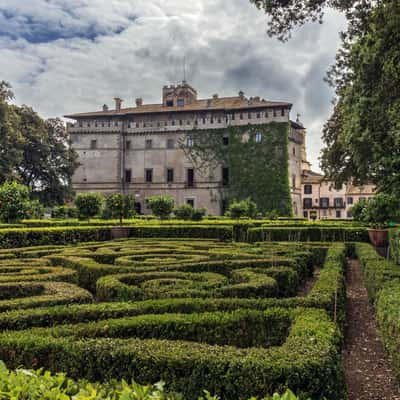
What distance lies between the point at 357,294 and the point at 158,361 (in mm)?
5897

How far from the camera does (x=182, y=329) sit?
12.2 ft

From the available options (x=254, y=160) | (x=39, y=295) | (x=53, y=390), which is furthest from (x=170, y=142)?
(x=53, y=390)

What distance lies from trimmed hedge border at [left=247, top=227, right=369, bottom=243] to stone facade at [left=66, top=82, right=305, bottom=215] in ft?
78.9

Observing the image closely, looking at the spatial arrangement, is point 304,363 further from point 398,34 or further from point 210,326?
point 398,34

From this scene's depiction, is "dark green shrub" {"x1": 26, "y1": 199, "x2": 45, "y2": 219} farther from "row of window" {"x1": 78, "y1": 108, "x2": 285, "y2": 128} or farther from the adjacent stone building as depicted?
the adjacent stone building

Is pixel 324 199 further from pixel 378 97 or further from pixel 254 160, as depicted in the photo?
pixel 378 97

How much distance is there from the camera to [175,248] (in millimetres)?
9773

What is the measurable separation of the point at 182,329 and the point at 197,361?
95cm

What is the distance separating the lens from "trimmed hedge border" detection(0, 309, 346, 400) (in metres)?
2.63

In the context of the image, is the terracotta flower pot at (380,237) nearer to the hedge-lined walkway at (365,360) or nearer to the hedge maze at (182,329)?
the hedge-lined walkway at (365,360)

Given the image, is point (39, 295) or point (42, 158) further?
point (42, 158)

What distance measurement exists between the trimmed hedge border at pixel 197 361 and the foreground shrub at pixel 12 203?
13325mm

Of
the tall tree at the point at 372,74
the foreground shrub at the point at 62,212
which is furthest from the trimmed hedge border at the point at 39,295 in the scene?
the foreground shrub at the point at 62,212

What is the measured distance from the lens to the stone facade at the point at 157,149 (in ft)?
130
